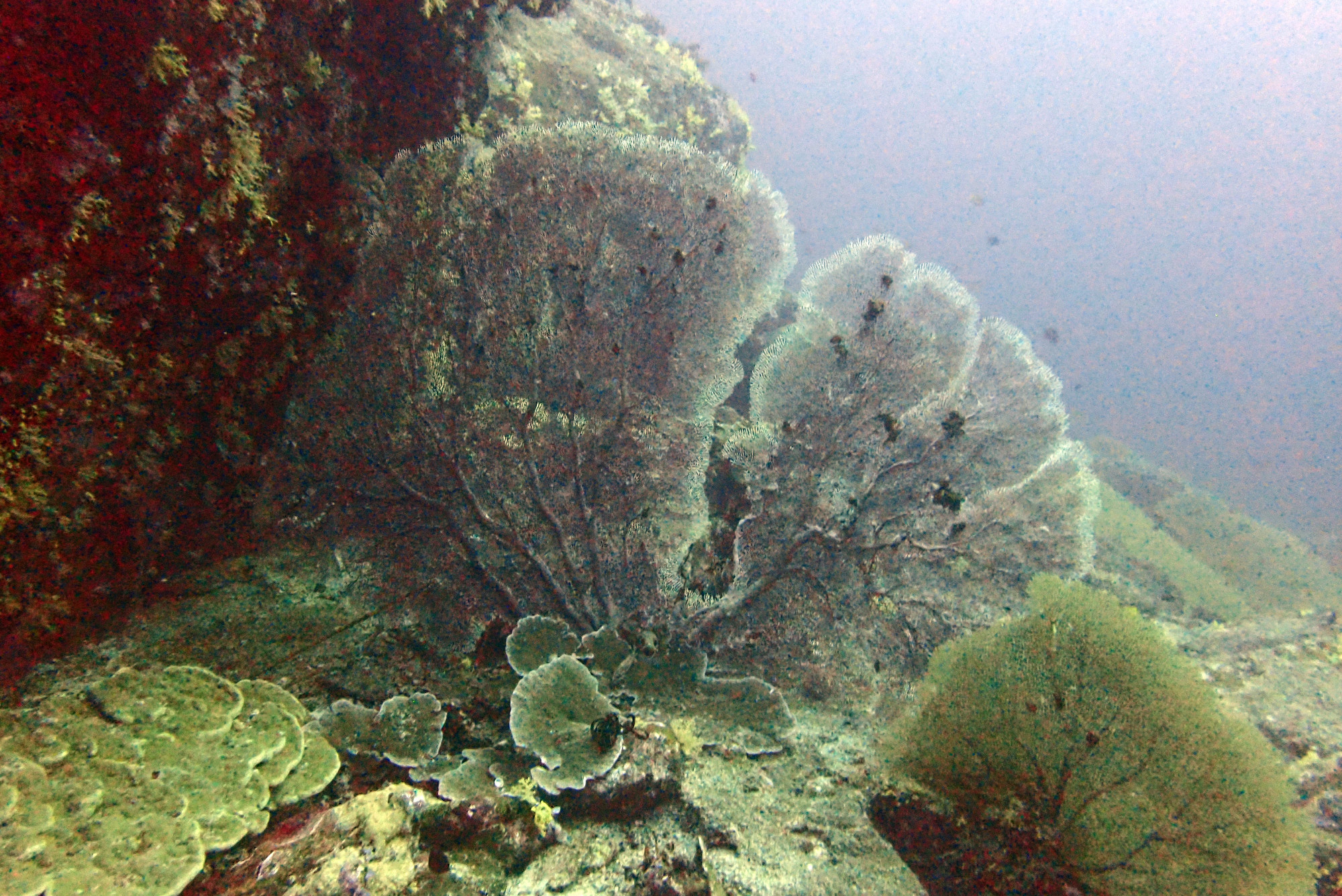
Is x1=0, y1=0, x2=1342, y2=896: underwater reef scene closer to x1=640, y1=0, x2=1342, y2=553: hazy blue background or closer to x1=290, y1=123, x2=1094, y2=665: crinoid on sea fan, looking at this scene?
x1=290, y1=123, x2=1094, y2=665: crinoid on sea fan

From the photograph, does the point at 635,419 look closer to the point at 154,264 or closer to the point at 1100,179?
the point at 154,264

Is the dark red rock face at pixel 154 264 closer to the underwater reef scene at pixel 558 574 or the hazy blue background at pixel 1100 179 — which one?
the underwater reef scene at pixel 558 574

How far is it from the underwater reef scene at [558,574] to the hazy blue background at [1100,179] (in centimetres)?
6975

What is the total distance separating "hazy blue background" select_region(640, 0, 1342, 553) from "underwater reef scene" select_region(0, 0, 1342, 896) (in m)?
69.8

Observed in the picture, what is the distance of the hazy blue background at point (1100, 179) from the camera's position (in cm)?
8119

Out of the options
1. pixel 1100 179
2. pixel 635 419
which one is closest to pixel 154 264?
pixel 635 419

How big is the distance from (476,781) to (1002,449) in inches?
167

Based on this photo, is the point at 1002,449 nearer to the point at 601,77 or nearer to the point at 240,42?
the point at 240,42

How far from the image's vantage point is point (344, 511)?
3.52 meters

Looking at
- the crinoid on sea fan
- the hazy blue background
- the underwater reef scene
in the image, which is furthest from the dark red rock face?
the hazy blue background

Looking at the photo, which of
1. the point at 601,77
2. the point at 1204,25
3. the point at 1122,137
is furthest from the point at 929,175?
the point at 601,77

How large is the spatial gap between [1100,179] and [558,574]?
14748 cm

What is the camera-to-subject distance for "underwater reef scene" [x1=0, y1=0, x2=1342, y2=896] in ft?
6.84

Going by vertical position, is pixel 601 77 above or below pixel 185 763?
above
